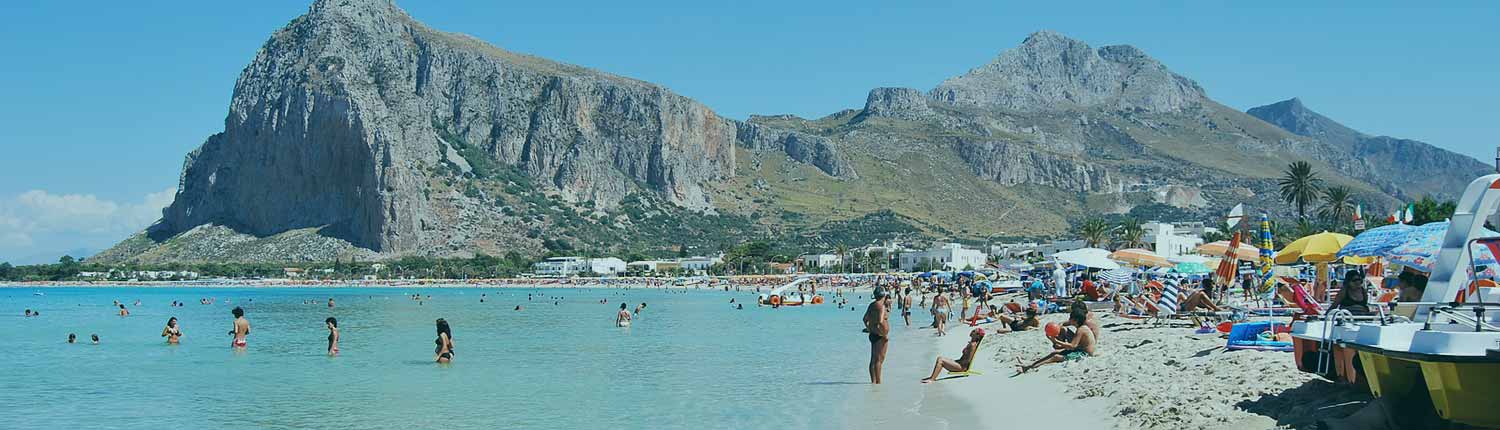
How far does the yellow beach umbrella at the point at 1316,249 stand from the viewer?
2256 cm

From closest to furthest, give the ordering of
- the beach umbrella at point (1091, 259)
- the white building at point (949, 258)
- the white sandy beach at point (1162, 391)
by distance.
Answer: the white sandy beach at point (1162, 391) → the beach umbrella at point (1091, 259) → the white building at point (949, 258)

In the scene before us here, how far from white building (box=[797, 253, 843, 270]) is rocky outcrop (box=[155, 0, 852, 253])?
1675 inches

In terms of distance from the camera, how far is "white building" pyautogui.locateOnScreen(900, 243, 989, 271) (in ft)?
429

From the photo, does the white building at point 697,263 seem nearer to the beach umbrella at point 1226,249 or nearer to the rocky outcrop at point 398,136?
the rocky outcrop at point 398,136

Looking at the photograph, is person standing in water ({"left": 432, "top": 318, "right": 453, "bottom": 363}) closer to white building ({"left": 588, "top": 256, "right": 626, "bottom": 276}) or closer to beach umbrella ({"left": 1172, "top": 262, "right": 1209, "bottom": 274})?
beach umbrella ({"left": 1172, "top": 262, "right": 1209, "bottom": 274})

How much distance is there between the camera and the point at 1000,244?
518 feet

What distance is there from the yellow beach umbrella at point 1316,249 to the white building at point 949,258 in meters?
102

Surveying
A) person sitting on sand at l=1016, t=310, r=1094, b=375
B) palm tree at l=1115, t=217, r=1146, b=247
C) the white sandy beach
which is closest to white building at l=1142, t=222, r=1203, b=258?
palm tree at l=1115, t=217, r=1146, b=247

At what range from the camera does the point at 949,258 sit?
431ft

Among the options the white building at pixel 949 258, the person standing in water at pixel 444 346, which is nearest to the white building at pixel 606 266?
the white building at pixel 949 258

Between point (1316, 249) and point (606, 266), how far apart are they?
129513mm

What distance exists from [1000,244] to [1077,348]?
14359 centimetres

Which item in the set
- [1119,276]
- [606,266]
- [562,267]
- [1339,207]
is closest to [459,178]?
[562,267]

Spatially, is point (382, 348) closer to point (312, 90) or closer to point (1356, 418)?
point (1356, 418)
